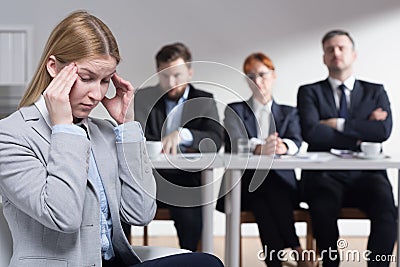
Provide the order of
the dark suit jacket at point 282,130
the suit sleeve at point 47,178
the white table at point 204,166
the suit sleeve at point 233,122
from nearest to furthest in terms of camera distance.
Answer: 1. the suit sleeve at point 47,178
2. the suit sleeve at point 233,122
3. the white table at point 204,166
4. the dark suit jacket at point 282,130

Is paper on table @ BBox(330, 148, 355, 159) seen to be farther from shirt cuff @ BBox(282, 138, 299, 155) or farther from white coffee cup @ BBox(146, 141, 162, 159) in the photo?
white coffee cup @ BBox(146, 141, 162, 159)

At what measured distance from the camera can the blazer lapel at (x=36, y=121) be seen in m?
1.57

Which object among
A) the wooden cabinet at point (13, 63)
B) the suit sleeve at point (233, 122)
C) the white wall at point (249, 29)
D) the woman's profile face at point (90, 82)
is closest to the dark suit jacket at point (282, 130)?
the suit sleeve at point (233, 122)

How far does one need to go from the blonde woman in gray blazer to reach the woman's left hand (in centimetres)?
3

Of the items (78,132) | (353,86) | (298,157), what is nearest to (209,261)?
(78,132)

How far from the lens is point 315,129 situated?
3.46m

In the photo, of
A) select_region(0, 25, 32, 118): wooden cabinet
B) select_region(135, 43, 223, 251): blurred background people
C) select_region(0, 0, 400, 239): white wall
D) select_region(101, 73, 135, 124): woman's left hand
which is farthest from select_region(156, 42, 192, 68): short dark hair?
select_region(101, 73, 135, 124): woman's left hand

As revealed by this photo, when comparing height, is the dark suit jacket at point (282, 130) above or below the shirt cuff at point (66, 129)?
below

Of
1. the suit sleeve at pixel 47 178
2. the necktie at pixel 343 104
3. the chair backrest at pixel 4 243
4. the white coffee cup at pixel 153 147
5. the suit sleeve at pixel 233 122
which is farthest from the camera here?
the necktie at pixel 343 104

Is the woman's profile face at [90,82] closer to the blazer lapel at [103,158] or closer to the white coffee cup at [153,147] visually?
the blazer lapel at [103,158]

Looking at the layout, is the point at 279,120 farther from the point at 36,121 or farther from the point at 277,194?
the point at 36,121

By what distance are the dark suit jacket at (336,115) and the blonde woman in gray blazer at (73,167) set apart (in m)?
1.75

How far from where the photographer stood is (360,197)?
10.5ft

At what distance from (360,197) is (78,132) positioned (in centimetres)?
190
